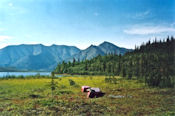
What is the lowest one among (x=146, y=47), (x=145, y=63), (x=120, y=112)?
(x=120, y=112)

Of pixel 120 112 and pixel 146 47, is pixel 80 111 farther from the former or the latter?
pixel 146 47

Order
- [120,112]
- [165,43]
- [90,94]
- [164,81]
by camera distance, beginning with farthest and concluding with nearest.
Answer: [165,43]
[164,81]
[90,94]
[120,112]

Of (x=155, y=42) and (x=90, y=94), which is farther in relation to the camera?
(x=155, y=42)

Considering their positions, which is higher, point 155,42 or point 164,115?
point 155,42

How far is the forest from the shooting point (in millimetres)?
34312

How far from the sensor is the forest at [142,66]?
34.3 m

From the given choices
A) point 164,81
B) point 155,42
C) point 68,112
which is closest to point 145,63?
point 164,81

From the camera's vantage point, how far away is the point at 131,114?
39.9ft

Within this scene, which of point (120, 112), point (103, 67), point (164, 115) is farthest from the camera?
point (103, 67)

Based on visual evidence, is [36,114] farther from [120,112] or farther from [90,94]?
[90,94]

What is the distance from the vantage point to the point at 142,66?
242 feet

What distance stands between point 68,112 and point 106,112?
3.41 metres

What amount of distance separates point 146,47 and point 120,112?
150 meters

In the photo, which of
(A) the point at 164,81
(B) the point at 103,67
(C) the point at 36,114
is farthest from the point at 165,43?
(C) the point at 36,114
